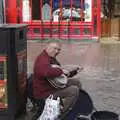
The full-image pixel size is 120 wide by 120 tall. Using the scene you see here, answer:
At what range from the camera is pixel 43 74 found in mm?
6730

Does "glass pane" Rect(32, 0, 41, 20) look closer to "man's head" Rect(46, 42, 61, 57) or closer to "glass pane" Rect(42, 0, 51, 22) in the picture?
"glass pane" Rect(42, 0, 51, 22)

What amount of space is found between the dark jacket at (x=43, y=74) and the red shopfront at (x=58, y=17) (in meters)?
13.7

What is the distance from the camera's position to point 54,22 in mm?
21016

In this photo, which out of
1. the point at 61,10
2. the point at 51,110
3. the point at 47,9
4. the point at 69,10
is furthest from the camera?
the point at 47,9

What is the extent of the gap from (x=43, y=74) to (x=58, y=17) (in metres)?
14.3

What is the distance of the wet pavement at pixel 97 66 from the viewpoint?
29.5 feet

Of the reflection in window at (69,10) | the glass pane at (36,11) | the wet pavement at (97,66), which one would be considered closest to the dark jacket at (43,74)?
the wet pavement at (97,66)

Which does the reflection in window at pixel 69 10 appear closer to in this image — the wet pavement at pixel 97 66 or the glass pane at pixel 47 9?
the glass pane at pixel 47 9

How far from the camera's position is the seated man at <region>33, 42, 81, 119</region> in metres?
6.76

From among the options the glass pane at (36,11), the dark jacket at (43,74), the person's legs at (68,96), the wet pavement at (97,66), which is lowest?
the wet pavement at (97,66)

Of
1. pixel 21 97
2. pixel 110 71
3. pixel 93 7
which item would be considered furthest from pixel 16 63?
pixel 93 7

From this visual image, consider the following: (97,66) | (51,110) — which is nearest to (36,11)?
(97,66)

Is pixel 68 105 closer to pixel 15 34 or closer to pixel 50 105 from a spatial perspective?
pixel 50 105

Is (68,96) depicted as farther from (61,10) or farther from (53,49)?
(61,10)
